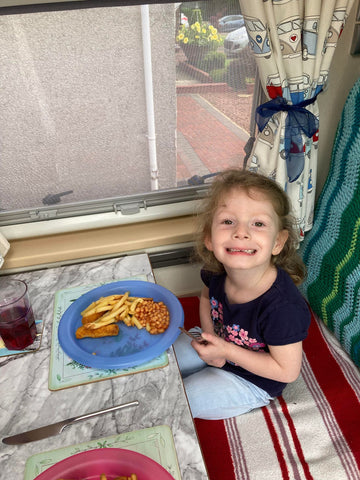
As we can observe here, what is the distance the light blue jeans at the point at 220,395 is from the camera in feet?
3.81

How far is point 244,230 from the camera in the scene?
3.55 ft

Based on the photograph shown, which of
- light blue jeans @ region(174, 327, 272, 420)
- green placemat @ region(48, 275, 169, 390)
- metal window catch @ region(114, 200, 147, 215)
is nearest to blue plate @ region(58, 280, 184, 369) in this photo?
green placemat @ region(48, 275, 169, 390)

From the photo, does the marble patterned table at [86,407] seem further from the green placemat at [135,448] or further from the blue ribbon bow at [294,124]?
the blue ribbon bow at [294,124]

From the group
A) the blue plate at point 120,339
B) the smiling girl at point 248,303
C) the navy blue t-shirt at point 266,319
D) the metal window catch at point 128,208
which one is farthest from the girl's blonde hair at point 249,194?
the metal window catch at point 128,208

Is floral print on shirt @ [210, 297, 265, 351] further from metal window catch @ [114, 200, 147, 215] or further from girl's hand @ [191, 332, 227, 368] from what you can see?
metal window catch @ [114, 200, 147, 215]

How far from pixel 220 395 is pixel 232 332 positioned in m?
0.19

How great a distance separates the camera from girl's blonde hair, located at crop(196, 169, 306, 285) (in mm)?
1161

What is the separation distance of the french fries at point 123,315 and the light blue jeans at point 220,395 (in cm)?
25

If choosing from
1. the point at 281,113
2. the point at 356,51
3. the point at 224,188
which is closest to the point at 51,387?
the point at 224,188

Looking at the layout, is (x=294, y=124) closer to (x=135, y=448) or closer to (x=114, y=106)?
(x=114, y=106)

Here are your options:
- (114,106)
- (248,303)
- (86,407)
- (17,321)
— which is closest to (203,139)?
(114,106)

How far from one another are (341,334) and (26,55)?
1.54 m

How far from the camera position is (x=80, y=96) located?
1.56 m

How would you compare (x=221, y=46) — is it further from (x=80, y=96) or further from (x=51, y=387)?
(x=51, y=387)
